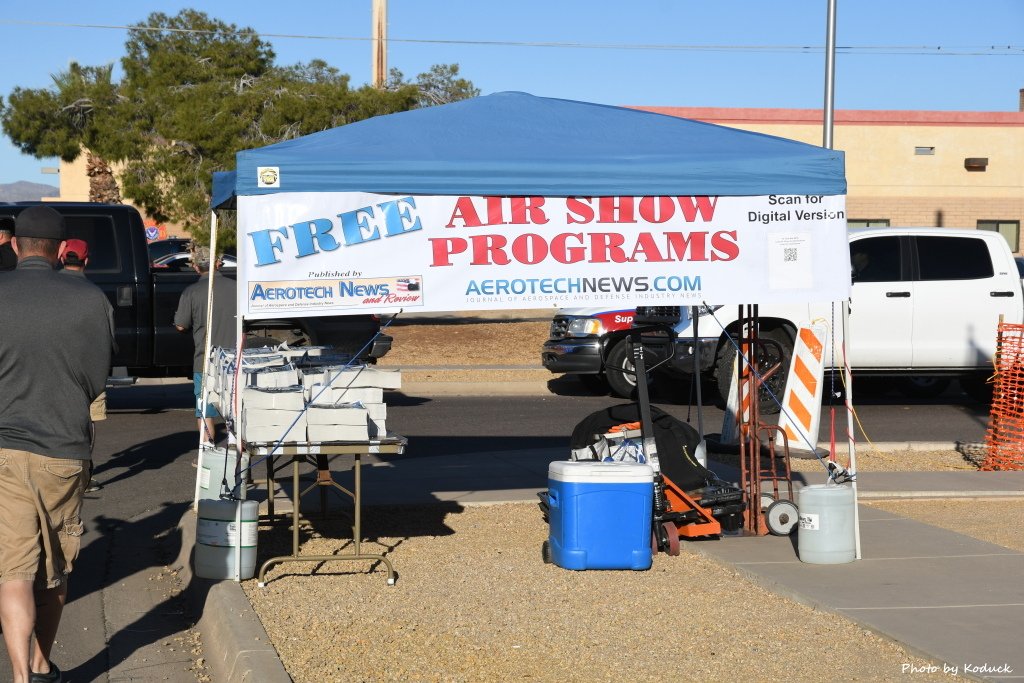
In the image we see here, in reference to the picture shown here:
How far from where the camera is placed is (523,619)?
6.24m

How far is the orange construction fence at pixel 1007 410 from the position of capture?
38.1 ft

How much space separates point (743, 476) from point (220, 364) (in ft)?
11.9

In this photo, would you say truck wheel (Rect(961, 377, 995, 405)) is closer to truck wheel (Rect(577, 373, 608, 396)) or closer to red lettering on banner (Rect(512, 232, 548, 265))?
truck wheel (Rect(577, 373, 608, 396))

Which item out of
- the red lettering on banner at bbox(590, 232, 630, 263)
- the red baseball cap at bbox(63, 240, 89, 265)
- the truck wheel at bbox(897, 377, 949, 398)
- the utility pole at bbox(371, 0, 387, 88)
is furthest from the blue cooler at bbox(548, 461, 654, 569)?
the utility pole at bbox(371, 0, 387, 88)

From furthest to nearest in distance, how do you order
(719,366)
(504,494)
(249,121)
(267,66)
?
(267,66) < (249,121) < (719,366) < (504,494)

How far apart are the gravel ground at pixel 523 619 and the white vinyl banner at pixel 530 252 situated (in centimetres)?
159

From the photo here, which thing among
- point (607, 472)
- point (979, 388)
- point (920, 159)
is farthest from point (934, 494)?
point (920, 159)

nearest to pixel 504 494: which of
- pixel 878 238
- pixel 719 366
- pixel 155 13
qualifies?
pixel 719 366

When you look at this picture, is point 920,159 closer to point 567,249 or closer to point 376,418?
point 567,249

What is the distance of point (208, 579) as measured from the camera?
700 cm

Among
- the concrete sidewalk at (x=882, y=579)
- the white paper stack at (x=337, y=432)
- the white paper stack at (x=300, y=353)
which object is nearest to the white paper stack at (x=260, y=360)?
the white paper stack at (x=300, y=353)

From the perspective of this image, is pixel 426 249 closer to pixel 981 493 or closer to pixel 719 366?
pixel 981 493

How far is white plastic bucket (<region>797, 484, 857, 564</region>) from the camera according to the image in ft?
24.1

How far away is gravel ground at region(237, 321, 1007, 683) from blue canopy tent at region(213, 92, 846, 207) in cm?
223
